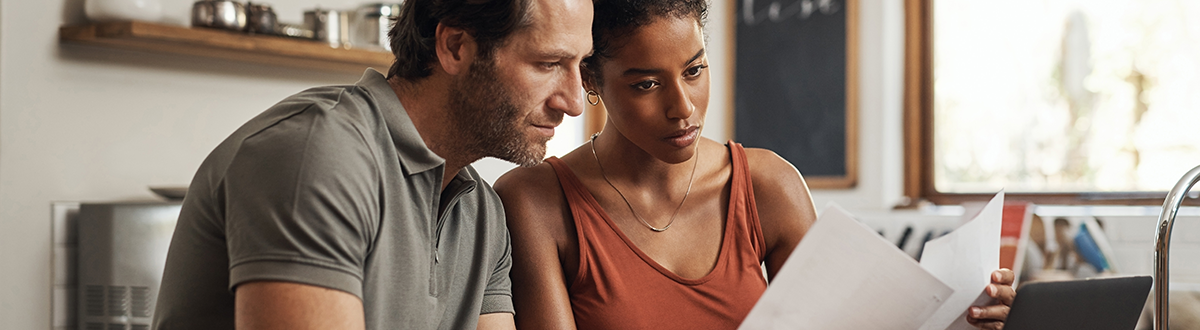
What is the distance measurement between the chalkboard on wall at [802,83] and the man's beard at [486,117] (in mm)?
2484

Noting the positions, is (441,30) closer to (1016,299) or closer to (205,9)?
(1016,299)

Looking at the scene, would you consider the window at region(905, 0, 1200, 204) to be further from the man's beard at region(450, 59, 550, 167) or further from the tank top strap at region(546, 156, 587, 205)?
the man's beard at region(450, 59, 550, 167)

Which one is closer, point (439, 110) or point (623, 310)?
point (439, 110)

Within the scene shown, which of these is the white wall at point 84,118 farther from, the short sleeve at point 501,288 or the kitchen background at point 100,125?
the short sleeve at point 501,288

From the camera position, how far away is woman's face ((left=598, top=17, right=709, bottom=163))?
1051 mm

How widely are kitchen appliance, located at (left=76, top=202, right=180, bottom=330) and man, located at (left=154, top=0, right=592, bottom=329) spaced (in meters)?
1.30

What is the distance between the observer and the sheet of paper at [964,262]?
0.88m

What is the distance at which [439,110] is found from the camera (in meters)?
0.92

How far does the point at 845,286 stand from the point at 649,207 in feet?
1.37

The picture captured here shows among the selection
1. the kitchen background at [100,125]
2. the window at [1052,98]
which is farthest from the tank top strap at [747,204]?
the window at [1052,98]

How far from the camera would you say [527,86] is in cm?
91

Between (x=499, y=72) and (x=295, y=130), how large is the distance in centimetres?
22

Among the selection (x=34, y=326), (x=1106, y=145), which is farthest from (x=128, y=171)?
(x=1106, y=145)

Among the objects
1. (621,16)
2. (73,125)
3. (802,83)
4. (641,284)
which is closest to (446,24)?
(621,16)
